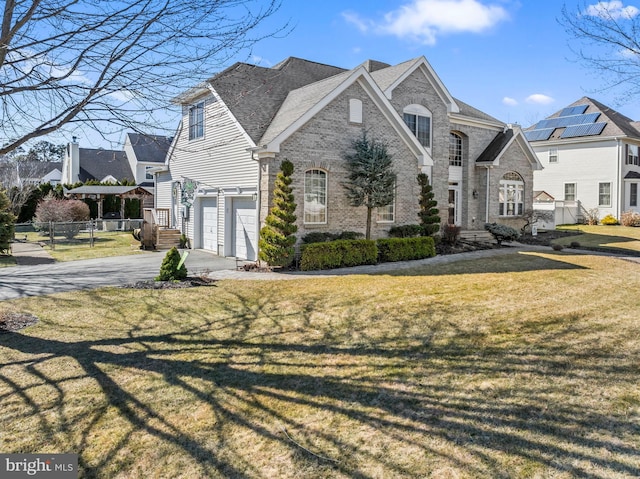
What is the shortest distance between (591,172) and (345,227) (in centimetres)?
2532

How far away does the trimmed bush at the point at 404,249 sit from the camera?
650 inches

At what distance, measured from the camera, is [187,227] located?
21.1m

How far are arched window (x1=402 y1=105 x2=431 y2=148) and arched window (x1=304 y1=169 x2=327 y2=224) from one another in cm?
685

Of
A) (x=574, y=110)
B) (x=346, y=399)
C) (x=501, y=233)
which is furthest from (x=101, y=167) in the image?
(x=346, y=399)

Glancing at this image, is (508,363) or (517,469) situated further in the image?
(508,363)

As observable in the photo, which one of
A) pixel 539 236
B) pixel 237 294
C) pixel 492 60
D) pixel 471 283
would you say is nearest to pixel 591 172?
pixel 539 236

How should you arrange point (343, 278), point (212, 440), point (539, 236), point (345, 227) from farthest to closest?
point (539, 236) < point (345, 227) < point (343, 278) < point (212, 440)

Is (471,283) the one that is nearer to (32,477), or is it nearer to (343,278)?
(343,278)

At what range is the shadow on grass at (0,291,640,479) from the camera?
407 centimetres

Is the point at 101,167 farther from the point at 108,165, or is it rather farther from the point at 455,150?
the point at 455,150

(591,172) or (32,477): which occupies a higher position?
(591,172)

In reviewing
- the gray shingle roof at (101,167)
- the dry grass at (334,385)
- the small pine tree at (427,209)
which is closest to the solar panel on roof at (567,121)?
the small pine tree at (427,209)

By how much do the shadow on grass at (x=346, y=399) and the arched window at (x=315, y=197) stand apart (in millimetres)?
8191

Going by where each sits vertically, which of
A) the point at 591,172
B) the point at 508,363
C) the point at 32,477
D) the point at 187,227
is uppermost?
the point at 591,172
